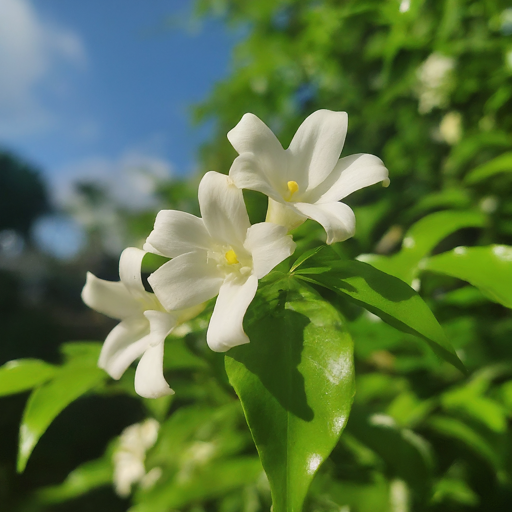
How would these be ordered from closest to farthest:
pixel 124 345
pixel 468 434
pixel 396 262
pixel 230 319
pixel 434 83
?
pixel 230 319 → pixel 124 345 → pixel 396 262 → pixel 468 434 → pixel 434 83

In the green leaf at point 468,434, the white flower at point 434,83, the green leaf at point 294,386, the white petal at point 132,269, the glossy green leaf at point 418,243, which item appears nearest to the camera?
the green leaf at point 294,386

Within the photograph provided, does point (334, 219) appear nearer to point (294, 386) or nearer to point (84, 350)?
point (294, 386)

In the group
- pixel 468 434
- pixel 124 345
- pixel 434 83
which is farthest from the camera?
pixel 434 83

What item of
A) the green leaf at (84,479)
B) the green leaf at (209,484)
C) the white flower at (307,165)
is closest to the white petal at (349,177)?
the white flower at (307,165)

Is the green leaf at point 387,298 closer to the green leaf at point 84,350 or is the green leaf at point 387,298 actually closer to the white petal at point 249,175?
the white petal at point 249,175

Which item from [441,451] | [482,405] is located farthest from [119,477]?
[482,405]

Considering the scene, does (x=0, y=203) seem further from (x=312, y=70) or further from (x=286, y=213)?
(x=286, y=213)

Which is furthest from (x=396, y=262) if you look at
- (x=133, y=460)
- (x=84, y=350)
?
(x=133, y=460)

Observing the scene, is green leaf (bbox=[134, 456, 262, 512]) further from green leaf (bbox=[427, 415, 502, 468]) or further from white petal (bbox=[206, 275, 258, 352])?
white petal (bbox=[206, 275, 258, 352])
